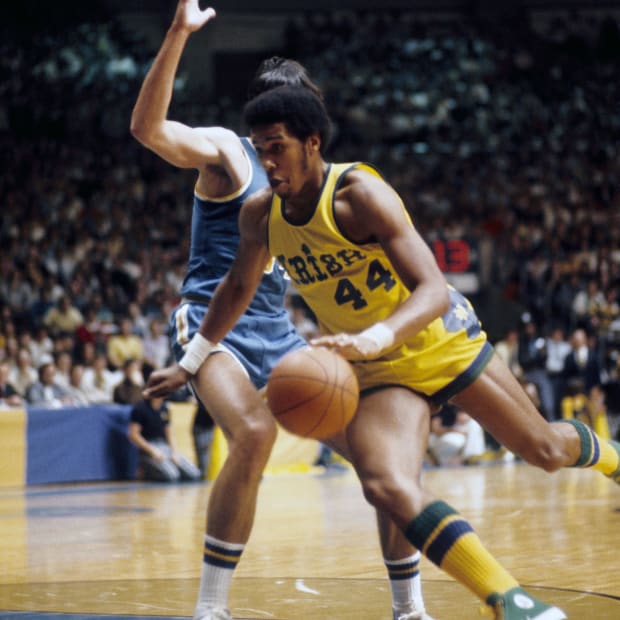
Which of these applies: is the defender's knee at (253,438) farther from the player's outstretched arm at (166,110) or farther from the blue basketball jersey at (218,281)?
the player's outstretched arm at (166,110)

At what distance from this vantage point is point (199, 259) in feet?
14.9

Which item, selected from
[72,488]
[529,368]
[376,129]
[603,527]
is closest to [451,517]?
[603,527]

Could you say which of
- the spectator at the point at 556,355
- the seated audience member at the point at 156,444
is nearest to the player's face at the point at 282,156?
the seated audience member at the point at 156,444

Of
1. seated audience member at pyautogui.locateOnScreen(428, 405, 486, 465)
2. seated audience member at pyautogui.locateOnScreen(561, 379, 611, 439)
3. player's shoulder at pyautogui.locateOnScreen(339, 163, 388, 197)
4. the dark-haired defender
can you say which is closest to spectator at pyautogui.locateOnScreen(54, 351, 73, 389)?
seated audience member at pyautogui.locateOnScreen(428, 405, 486, 465)

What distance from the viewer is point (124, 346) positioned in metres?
14.2

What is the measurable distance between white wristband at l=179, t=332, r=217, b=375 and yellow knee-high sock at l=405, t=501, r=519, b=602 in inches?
45.5

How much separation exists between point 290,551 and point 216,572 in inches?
98.3

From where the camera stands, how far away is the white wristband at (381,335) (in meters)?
3.31

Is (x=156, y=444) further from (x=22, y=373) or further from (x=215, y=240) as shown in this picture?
(x=215, y=240)

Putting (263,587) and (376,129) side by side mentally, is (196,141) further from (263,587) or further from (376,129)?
(376,129)

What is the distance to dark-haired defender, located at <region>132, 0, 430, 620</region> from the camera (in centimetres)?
396

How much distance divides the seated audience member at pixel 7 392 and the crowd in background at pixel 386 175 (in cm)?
4

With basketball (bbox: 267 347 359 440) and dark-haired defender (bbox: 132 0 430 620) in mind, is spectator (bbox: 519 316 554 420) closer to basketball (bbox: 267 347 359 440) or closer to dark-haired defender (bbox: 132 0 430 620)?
dark-haired defender (bbox: 132 0 430 620)

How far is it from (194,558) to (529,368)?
9726mm
